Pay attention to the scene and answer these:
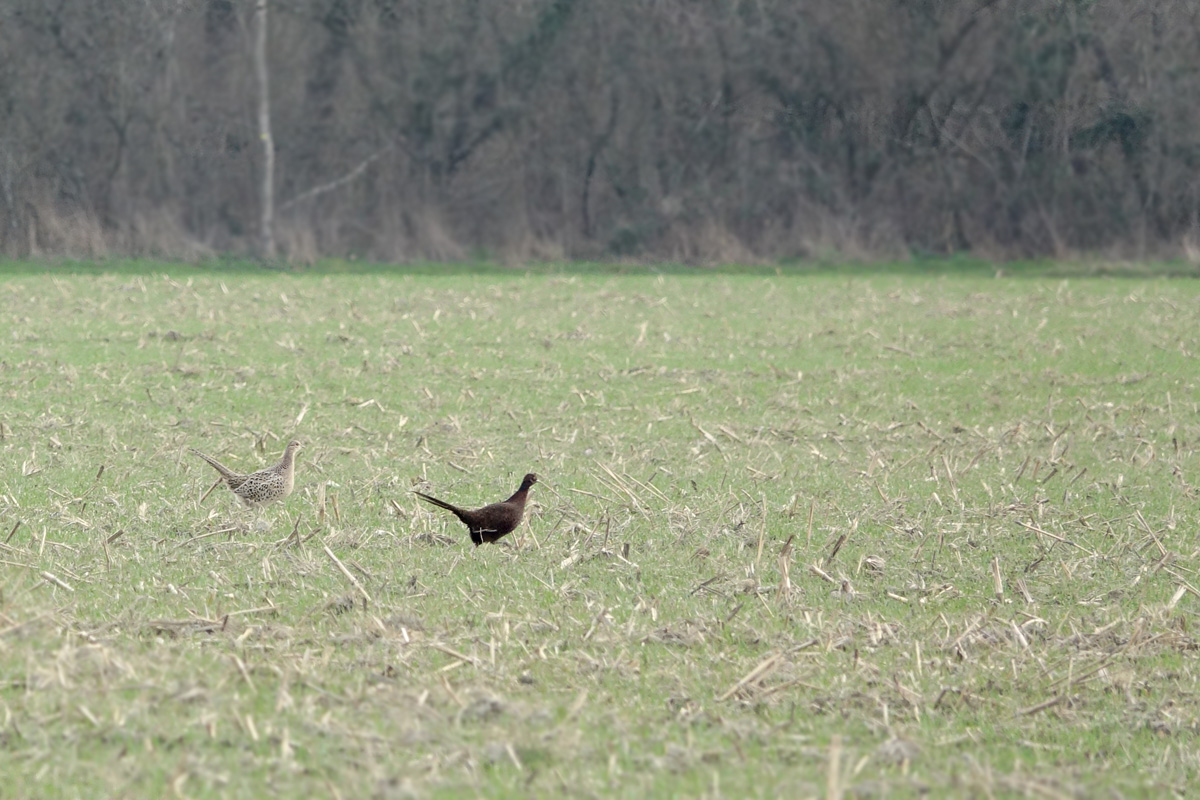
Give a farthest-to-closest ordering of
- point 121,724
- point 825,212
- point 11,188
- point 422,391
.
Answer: point 825,212 < point 11,188 < point 422,391 < point 121,724

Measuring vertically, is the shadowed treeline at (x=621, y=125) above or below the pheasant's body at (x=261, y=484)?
above

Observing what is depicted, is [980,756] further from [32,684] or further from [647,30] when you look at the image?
[647,30]

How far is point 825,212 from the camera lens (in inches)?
1463

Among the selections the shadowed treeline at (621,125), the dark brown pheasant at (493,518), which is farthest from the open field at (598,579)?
the shadowed treeline at (621,125)

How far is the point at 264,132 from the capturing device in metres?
36.8

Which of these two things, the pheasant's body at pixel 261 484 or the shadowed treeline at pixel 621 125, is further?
the shadowed treeline at pixel 621 125

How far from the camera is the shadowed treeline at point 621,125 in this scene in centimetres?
3597

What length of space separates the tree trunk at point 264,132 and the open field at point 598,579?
20125 millimetres

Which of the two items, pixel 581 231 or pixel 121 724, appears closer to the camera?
pixel 121 724

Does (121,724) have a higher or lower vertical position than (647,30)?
lower

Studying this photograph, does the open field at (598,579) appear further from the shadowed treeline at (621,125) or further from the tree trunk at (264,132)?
the shadowed treeline at (621,125)

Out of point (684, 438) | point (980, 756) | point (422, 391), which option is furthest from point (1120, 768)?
point (422, 391)

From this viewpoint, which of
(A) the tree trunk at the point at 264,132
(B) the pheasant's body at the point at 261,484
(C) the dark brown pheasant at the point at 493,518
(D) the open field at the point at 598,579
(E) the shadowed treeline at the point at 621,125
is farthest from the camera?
(A) the tree trunk at the point at 264,132

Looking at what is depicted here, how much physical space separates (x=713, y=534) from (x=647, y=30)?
31124 mm
